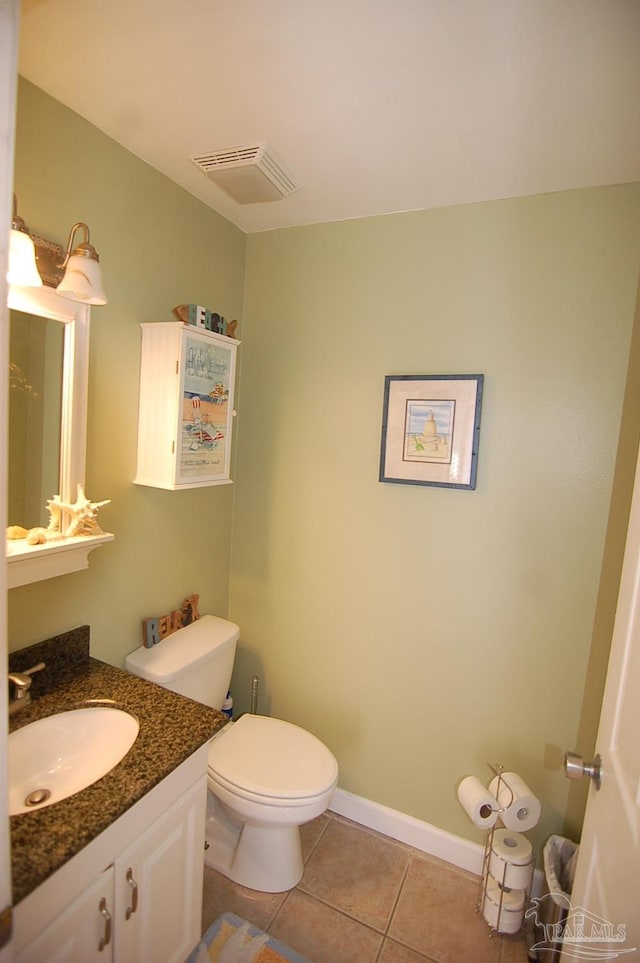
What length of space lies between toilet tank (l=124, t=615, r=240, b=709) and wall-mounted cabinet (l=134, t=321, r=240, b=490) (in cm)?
62

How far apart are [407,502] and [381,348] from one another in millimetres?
619

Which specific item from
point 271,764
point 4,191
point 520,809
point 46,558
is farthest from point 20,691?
point 520,809

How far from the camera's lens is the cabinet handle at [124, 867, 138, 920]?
101 cm

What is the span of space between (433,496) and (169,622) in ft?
3.75

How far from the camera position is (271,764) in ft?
5.16

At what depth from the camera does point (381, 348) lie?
1797 mm

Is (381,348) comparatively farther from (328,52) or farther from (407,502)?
(328,52)

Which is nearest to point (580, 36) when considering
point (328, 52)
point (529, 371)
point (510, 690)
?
point (328, 52)

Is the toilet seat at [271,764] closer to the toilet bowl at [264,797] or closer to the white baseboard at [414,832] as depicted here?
the toilet bowl at [264,797]

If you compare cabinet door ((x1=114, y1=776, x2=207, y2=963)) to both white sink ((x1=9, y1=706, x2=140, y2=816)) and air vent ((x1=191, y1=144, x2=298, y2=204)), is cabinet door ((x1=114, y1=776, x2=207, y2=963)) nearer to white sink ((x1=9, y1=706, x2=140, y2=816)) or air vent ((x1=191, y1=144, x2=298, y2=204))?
white sink ((x1=9, y1=706, x2=140, y2=816))

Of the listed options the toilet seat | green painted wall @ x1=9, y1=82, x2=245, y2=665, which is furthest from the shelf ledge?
the toilet seat

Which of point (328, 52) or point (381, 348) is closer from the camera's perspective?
point (328, 52)

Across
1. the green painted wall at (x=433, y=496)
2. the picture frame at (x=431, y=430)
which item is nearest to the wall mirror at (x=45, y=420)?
the green painted wall at (x=433, y=496)

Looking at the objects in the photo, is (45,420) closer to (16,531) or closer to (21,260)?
(16,531)
